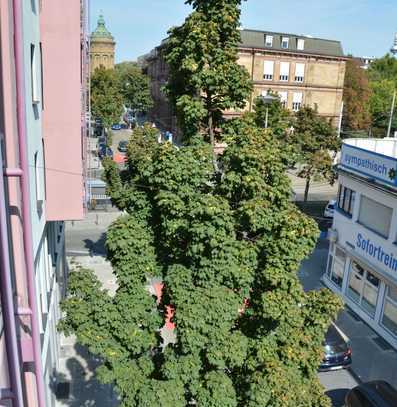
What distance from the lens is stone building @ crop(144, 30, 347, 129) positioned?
160 ft

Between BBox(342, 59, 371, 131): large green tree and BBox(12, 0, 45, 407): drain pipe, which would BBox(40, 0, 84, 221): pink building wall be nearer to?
BBox(12, 0, 45, 407): drain pipe

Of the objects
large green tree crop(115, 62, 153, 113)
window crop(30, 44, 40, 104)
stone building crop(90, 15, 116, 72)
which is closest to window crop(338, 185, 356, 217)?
window crop(30, 44, 40, 104)

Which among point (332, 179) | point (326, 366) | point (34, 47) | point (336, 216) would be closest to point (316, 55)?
point (332, 179)

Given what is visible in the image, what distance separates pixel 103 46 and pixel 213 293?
11151 cm

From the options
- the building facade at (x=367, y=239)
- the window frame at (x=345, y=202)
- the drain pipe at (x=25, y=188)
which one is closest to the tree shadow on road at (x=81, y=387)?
the drain pipe at (x=25, y=188)

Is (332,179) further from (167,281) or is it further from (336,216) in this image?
(167,281)

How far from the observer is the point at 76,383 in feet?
42.5

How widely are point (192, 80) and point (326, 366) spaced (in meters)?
10.1

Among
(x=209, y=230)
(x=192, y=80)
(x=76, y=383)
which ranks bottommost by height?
(x=76, y=383)

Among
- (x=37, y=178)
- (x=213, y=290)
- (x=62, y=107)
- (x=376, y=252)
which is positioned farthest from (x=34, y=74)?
(x=376, y=252)

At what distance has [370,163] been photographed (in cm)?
1709

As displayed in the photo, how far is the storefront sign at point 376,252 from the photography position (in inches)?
630

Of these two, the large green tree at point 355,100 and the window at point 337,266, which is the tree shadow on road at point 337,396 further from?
the large green tree at point 355,100

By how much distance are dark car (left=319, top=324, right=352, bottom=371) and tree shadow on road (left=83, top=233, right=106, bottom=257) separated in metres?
12.7
